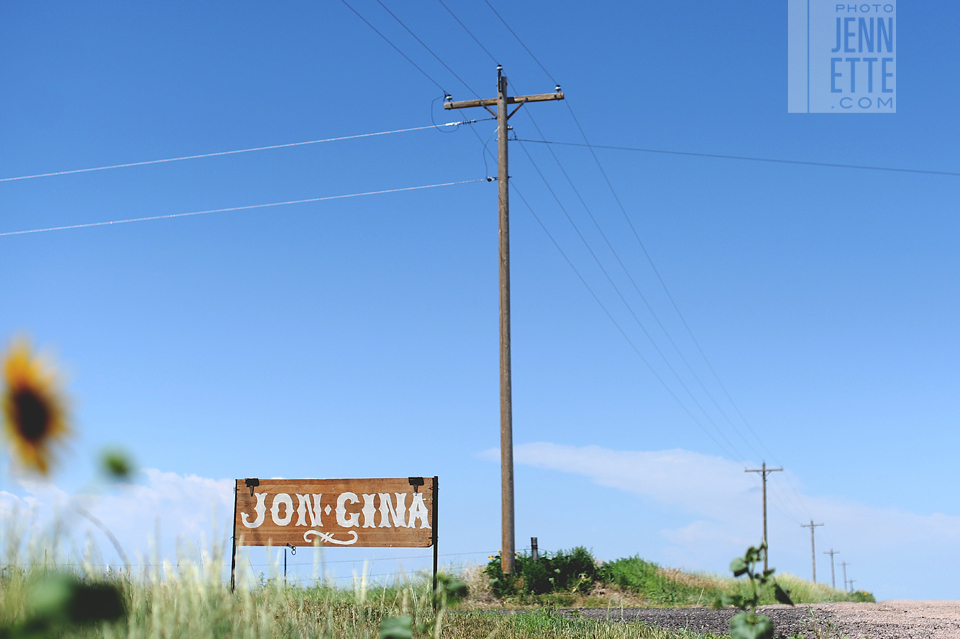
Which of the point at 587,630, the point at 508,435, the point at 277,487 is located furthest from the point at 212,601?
the point at 508,435

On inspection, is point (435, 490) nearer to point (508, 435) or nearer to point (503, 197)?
point (508, 435)

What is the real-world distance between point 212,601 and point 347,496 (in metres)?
6.19

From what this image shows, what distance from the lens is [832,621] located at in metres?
10.7

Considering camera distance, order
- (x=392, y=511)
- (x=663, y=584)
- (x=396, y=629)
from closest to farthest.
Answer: (x=396, y=629), (x=392, y=511), (x=663, y=584)

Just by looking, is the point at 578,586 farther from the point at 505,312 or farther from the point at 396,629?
the point at 396,629

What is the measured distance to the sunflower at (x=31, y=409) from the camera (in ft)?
5.07

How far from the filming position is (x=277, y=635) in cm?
492

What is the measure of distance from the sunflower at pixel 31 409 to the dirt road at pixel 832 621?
26.2ft

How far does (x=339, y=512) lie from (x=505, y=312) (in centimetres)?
705

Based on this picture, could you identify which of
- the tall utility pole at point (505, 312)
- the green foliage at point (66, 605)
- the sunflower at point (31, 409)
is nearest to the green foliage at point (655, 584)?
the tall utility pole at point (505, 312)

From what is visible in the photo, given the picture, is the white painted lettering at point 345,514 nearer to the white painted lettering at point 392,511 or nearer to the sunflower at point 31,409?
the white painted lettering at point 392,511

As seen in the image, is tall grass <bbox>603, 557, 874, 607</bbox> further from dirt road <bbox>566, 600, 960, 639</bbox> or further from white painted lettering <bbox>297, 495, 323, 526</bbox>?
white painted lettering <bbox>297, 495, 323, 526</bbox>

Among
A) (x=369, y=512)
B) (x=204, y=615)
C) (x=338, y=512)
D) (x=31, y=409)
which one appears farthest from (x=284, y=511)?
(x=31, y=409)

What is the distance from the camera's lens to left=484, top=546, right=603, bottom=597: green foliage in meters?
15.5
